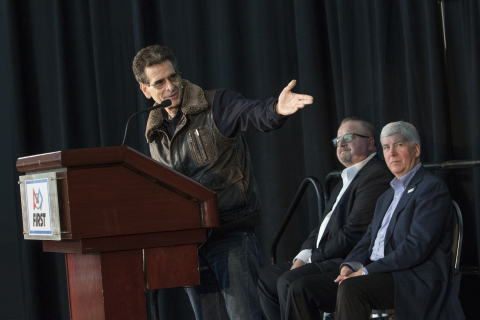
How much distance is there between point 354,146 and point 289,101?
1.24 meters

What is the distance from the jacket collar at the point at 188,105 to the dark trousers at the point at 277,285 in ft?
3.17

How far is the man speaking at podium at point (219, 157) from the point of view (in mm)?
1594

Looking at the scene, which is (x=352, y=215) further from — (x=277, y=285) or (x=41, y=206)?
(x=41, y=206)

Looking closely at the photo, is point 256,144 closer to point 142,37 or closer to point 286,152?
point 286,152

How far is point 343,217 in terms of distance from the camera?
2520 millimetres

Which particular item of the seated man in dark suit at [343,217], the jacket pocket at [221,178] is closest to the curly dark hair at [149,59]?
the jacket pocket at [221,178]

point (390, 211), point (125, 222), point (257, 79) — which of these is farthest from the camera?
point (257, 79)

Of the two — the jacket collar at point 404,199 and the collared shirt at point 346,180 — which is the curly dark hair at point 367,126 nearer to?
the collared shirt at point 346,180

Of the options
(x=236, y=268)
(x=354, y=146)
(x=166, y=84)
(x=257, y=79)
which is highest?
(x=257, y=79)

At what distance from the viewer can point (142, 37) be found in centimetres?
338

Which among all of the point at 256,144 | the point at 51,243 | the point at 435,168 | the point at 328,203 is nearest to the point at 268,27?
the point at 256,144

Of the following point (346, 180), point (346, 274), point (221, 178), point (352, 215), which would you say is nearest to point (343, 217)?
point (352, 215)

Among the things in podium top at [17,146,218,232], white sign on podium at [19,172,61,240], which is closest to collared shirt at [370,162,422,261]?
podium top at [17,146,218,232]

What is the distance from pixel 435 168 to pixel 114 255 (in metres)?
1.59
